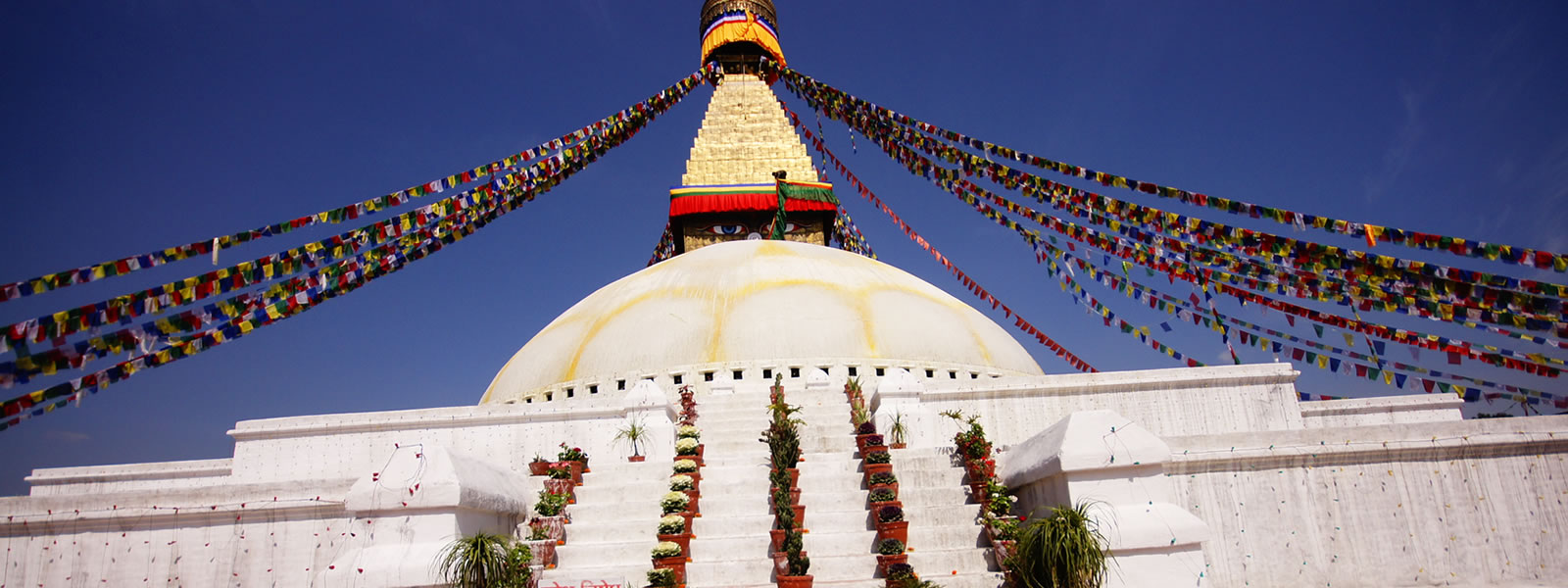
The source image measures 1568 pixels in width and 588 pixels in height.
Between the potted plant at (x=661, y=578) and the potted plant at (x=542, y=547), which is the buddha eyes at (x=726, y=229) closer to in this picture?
the potted plant at (x=542, y=547)

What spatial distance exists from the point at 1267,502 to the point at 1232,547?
1.81ft

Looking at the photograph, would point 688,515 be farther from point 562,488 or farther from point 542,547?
point 562,488

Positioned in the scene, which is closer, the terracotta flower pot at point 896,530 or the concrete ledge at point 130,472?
the terracotta flower pot at point 896,530

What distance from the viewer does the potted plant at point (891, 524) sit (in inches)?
280

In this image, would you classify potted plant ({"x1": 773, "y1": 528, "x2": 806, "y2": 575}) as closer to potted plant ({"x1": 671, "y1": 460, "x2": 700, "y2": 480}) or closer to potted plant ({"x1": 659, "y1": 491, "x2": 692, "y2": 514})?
potted plant ({"x1": 659, "y1": 491, "x2": 692, "y2": 514})

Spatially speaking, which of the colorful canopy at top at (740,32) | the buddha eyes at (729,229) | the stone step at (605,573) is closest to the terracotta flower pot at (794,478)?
the stone step at (605,573)

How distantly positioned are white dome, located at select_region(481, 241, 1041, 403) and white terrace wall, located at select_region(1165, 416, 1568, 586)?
8.21m

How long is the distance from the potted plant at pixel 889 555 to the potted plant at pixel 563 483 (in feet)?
10.8

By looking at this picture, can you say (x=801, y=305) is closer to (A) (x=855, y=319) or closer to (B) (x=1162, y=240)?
(A) (x=855, y=319)

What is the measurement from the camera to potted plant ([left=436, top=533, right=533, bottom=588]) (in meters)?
6.25

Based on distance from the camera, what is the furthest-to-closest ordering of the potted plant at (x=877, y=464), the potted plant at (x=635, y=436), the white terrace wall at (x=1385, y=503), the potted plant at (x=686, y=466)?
1. the potted plant at (x=635, y=436)
2. the potted plant at (x=686, y=466)
3. the potted plant at (x=877, y=464)
4. the white terrace wall at (x=1385, y=503)

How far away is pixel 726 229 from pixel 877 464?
682 inches

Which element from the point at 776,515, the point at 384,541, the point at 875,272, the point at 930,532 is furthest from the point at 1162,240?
the point at 384,541

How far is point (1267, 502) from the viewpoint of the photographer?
7.25 metres
